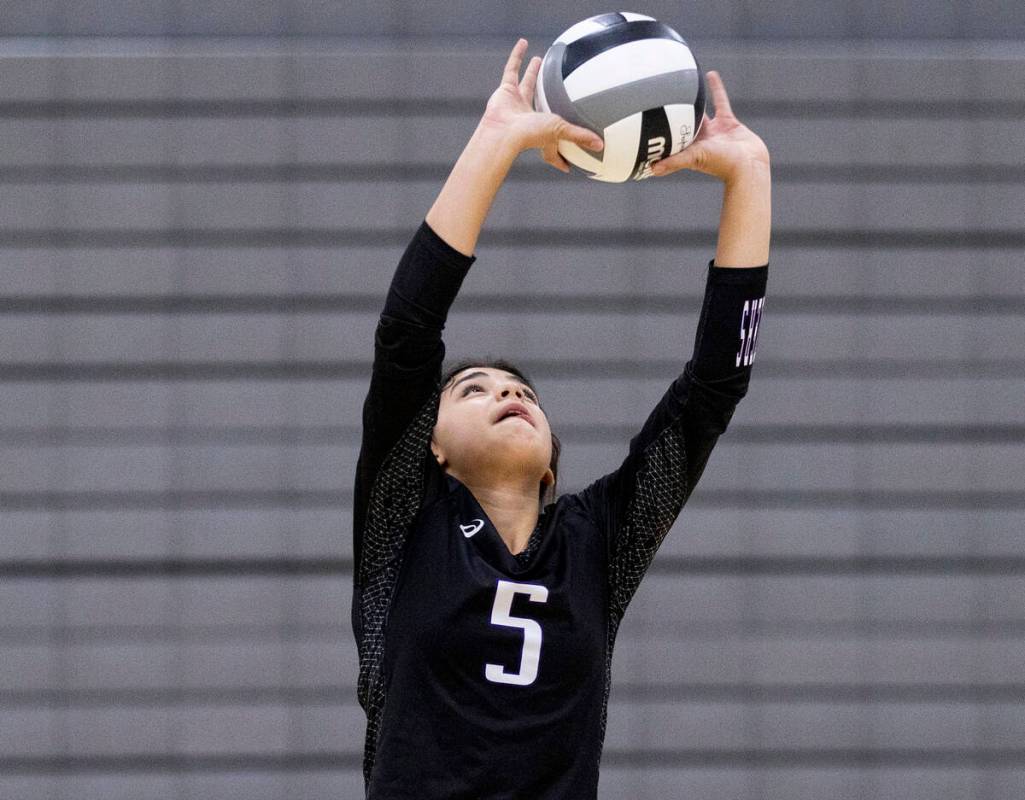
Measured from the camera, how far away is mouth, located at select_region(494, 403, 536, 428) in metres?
2.71

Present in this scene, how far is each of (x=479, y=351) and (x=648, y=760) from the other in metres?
1.93

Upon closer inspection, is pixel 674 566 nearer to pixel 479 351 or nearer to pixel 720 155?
pixel 479 351

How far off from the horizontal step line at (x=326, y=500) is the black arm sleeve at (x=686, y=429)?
3.90m

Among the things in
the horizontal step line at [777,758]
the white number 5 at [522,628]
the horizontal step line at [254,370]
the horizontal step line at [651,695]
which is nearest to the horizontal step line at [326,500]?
the horizontal step line at [254,370]

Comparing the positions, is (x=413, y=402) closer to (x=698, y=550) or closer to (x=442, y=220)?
(x=442, y=220)

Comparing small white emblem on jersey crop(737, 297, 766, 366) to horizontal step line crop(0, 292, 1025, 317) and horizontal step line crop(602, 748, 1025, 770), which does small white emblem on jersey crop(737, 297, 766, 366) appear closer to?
horizontal step line crop(0, 292, 1025, 317)

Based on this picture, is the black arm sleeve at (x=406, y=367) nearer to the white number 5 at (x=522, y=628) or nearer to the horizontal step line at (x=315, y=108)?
the white number 5 at (x=522, y=628)

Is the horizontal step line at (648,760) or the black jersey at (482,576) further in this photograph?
the horizontal step line at (648,760)

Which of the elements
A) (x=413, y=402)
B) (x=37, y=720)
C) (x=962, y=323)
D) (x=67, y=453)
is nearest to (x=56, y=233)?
(x=67, y=453)

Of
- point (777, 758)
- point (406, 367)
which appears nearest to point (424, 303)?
point (406, 367)

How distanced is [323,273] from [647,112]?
4138mm

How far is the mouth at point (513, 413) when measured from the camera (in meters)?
2.71

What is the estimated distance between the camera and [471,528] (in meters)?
2.66

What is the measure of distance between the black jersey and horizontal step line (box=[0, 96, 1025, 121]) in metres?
4.16
